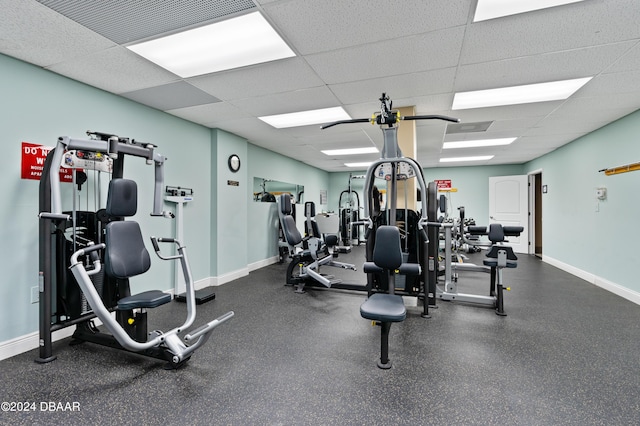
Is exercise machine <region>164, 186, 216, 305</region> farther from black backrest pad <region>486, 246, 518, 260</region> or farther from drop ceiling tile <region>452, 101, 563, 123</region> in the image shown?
drop ceiling tile <region>452, 101, 563, 123</region>

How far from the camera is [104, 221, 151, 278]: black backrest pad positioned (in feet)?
7.17

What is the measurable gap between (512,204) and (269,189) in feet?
21.2

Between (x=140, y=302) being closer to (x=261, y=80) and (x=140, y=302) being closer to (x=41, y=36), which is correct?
(x=41, y=36)

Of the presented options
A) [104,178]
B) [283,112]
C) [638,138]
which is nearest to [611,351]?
[638,138]

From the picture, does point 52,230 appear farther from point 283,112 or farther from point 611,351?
point 611,351

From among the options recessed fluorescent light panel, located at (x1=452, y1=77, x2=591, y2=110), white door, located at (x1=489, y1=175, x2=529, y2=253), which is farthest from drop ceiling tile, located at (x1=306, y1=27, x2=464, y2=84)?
white door, located at (x1=489, y1=175, x2=529, y2=253)

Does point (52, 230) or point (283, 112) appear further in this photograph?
point (283, 112)

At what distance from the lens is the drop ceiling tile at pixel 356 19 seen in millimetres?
1880

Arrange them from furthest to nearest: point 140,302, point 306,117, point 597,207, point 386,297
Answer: point 597,207 → point 306,117 → point 386,297 → point 140,302

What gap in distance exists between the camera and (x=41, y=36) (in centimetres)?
215

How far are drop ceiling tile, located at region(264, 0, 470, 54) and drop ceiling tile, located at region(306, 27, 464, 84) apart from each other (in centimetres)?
8

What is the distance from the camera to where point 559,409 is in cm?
175

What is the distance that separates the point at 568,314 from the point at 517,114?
262cm

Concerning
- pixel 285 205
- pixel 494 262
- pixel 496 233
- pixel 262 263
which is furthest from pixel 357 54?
pixel 262 263
